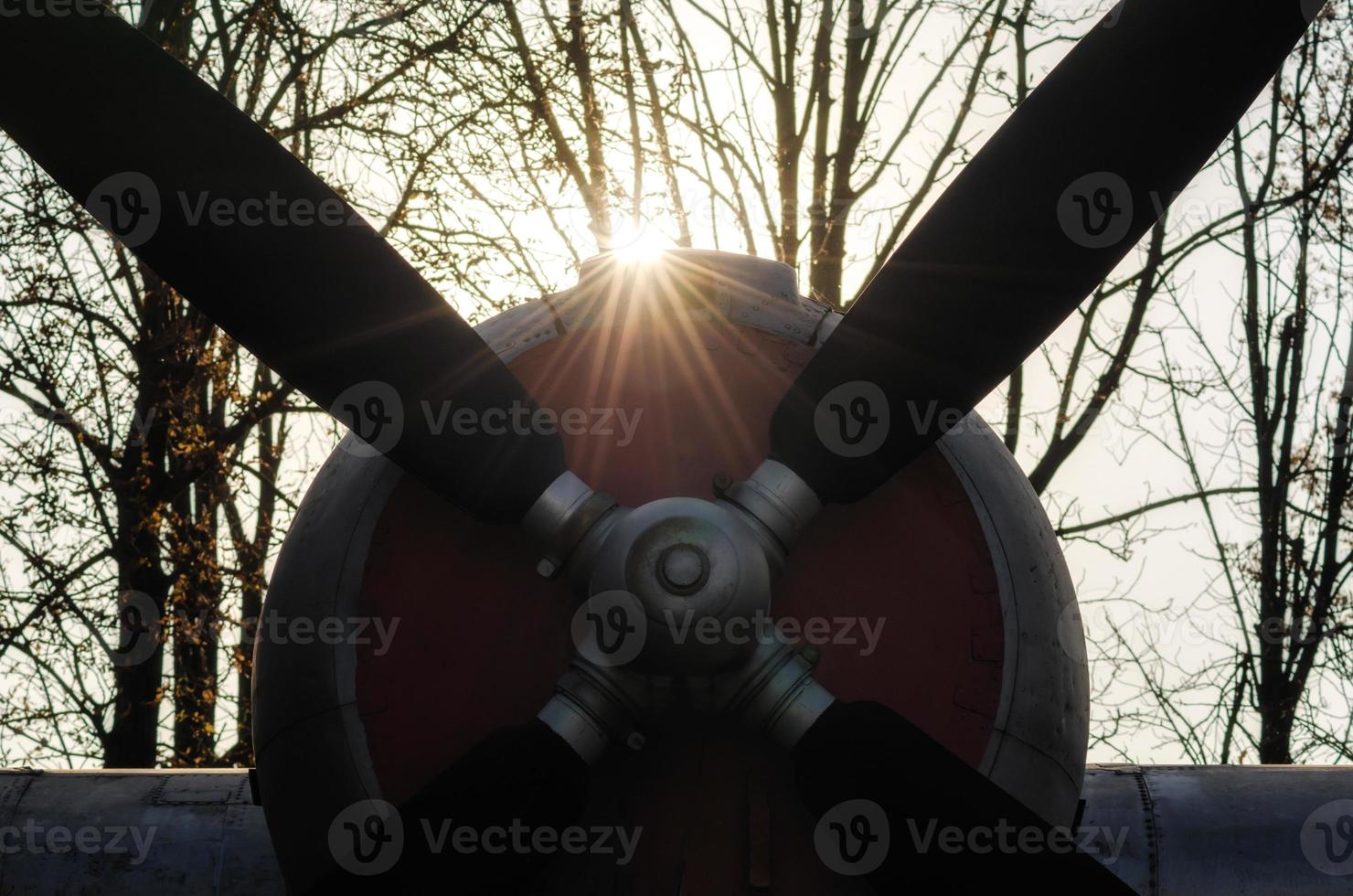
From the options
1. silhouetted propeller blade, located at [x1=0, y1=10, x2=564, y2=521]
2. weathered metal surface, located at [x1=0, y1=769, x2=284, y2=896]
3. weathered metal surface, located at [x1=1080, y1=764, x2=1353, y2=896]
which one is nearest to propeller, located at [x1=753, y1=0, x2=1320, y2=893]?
silhouetted propeller blade, located at [x1=0, y1=10, x2=564, y2=521]

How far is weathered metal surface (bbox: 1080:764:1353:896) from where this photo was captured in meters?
5.02

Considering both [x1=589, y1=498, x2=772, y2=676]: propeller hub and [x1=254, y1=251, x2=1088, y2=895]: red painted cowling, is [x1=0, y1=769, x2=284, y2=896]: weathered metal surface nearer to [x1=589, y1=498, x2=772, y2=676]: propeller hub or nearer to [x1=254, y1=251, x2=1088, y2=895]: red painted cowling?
[x1=254, y1=251, x2=1088, y2=895]: red painted cowling

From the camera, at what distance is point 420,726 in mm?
4172

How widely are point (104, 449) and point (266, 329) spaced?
39.4 feet

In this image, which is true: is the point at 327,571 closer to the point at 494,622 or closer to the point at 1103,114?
the point at 494,622

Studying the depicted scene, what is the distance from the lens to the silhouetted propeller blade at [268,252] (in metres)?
3.85

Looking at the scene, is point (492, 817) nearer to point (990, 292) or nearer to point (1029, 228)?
point (990, 292)

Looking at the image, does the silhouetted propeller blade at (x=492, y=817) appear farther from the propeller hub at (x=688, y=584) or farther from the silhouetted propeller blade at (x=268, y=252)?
the silhouetted propeller blade at (x=268, y=252)

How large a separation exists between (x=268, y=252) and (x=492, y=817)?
1633 mm

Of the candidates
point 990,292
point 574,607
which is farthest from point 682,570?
point 990,292

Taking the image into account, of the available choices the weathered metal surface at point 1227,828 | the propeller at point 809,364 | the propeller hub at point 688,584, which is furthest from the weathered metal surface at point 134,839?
the weathered metal surface at point 1227,828

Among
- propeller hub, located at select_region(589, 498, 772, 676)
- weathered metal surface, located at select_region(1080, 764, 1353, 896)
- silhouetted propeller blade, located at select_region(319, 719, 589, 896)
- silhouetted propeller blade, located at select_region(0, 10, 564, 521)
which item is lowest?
silhouetted propeller blade, located at select_region(319, 719, 589, 896)

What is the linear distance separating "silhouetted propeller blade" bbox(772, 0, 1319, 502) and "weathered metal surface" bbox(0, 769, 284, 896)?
259 cm

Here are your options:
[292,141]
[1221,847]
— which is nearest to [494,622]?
[1221,847]
